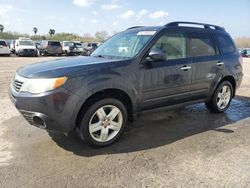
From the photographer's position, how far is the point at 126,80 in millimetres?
4484

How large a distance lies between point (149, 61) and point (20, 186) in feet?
8.72

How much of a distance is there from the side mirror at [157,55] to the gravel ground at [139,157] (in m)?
1.31

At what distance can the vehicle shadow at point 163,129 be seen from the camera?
444 cm

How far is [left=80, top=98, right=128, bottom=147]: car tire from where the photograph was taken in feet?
13.8

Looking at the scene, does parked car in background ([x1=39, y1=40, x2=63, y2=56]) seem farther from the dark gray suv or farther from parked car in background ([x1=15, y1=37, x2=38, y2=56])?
the dark gray suv

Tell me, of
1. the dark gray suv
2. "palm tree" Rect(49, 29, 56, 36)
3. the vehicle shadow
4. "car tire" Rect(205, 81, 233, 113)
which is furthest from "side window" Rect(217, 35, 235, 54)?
"palm tree" Rect(49, 29, 56, 36)

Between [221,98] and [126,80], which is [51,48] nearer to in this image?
[221,98]

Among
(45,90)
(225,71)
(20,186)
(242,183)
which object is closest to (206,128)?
(225,71)

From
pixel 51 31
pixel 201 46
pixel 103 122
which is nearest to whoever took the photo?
pixel 103 122

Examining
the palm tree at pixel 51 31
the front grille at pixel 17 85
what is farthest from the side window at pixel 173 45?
the palm tree at pixel 51 31

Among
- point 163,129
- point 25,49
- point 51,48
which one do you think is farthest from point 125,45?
point 51,48

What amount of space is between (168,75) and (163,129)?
3.33 ft

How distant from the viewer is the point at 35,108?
390cm

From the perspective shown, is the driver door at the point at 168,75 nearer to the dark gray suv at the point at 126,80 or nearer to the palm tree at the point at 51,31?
the dark gray suv at the point at 126,80
